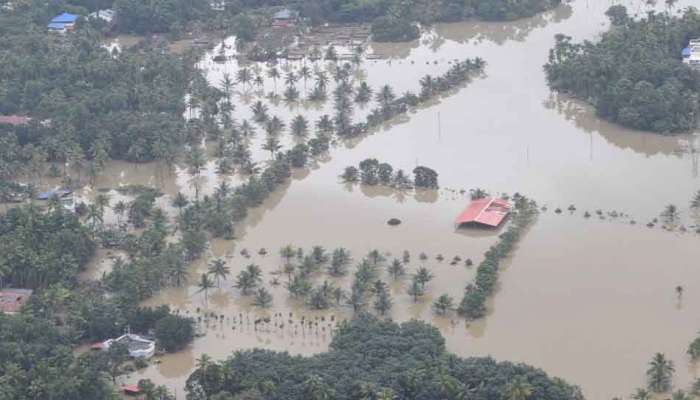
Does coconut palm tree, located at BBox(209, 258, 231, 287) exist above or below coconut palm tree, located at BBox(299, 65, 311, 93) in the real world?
below

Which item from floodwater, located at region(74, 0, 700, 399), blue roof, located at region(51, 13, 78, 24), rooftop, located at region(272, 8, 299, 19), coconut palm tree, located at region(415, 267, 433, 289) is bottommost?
floodwater, located at region(74, 0, 700, 399)

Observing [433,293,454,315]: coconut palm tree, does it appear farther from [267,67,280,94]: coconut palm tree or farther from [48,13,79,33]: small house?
[48,13,79,33]: small house

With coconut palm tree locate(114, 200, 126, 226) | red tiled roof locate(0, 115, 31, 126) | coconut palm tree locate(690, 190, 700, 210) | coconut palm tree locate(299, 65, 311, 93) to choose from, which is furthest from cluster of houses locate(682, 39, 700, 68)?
red tiled roof locate(0, 115, 31, 126)

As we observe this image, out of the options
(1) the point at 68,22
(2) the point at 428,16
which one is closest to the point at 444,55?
(2) the point at 428,16

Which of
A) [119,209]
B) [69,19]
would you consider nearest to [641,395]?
[119,209]

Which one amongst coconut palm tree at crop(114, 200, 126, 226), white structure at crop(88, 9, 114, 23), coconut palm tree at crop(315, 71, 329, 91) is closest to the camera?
coconut palm tree at crop(114, 200, 126, 226)

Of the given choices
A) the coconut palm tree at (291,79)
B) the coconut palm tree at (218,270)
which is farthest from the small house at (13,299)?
the coconut palm tree at (291,79)

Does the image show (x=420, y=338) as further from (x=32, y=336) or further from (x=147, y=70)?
(x=147, y=70)
